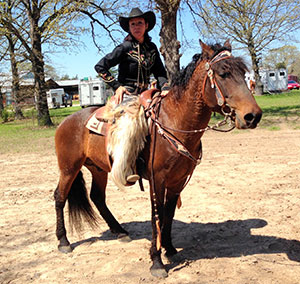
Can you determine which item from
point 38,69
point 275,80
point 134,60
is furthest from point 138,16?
point 275,80

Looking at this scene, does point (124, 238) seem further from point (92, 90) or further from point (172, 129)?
point (92, 90)

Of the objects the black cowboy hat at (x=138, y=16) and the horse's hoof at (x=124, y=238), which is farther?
the horse's hoof at (x=124, y=238)

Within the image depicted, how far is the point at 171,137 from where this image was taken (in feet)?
10.5

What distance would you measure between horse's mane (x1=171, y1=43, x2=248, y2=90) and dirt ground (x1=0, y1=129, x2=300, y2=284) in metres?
1.97

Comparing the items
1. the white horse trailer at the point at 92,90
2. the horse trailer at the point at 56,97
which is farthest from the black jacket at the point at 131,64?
the horse trailer at the point at 56,97

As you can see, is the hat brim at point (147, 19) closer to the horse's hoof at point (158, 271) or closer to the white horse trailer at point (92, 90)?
the horse's hoof at point (158, 271)

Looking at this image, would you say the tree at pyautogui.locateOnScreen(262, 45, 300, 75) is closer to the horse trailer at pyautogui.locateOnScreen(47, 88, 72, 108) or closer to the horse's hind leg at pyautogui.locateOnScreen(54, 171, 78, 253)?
the horse trailer at pyautogui.locateOnScreen(47, 88, 72, 108)

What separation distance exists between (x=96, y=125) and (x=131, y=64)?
856mm

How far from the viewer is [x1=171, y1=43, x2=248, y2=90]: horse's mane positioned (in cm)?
271

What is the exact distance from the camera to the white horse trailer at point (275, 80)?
1642 inches

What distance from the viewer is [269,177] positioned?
21.2ft

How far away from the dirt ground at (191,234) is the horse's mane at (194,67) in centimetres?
197

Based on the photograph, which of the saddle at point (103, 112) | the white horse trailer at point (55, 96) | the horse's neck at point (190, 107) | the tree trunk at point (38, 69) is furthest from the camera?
the white horse trailer at point (55, 96)

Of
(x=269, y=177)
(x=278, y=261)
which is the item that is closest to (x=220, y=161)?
(x=269, y=177)
